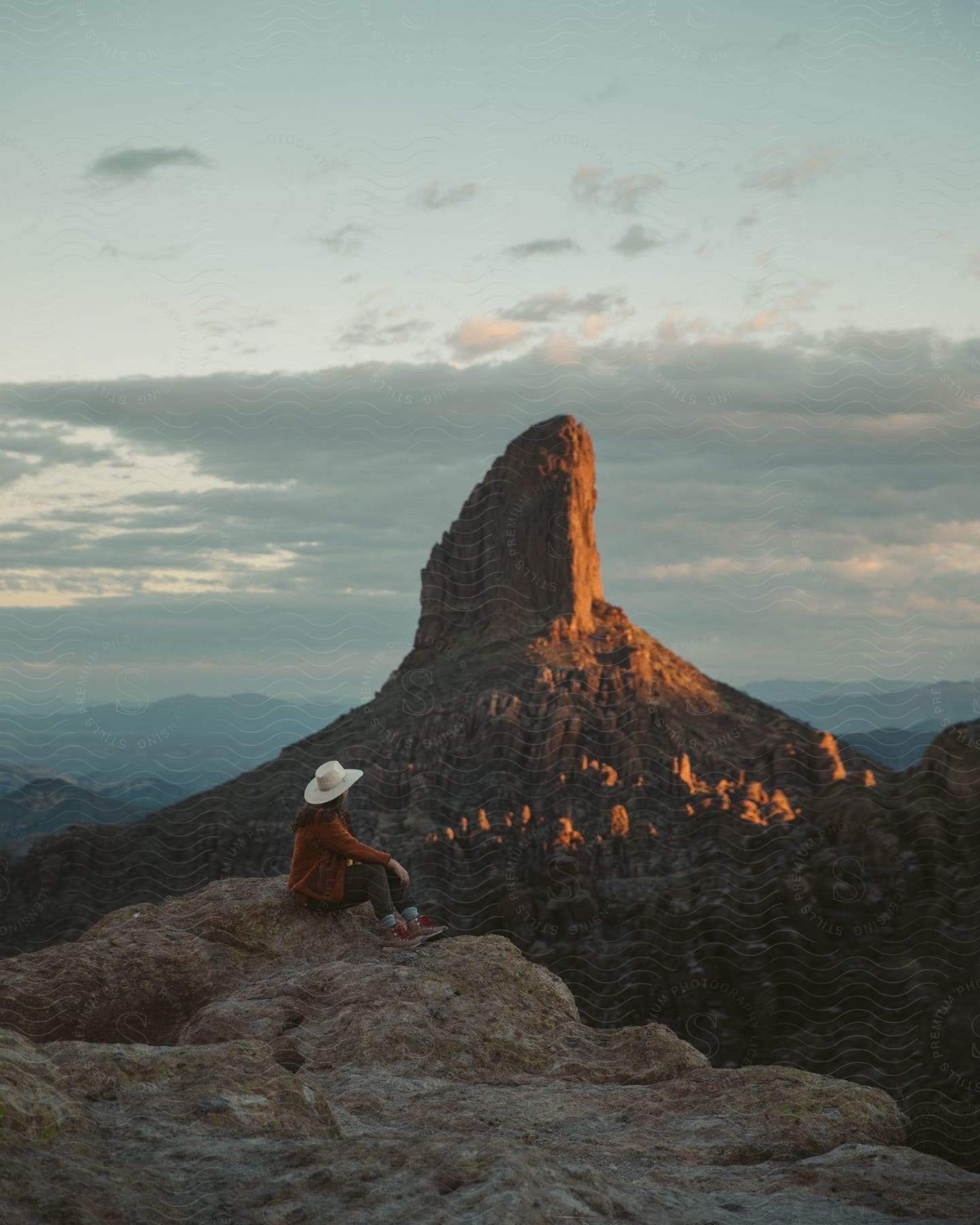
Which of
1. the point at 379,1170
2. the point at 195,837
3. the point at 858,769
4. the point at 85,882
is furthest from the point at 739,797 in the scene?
the point at 379,1170

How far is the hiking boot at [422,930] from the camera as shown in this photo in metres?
11.2

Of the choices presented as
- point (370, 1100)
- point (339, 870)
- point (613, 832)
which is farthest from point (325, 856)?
point (613, 832)

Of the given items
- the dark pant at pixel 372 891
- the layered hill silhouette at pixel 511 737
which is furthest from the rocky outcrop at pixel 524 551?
the dark pant at pixel 372 891

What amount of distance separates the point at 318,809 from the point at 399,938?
149cm

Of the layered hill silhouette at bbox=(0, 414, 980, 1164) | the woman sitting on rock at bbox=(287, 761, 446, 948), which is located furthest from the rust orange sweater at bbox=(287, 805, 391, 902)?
the layered hill silhouette at bbox=(0, 414, 980, 1164)

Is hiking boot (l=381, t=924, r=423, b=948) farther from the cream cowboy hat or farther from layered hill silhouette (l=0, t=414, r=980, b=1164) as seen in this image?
layered hill silhouette (l=0, t=414, r=980, b=1164)

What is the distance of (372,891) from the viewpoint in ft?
37.4

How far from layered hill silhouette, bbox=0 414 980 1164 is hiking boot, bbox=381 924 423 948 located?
22.3 metres

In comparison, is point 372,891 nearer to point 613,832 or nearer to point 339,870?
point 339,870

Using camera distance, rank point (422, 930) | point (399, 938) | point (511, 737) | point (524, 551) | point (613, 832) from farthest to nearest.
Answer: point (524, 551) → point (511, 737) → point (613, 832) → point (422, 930) → point (399, 938)

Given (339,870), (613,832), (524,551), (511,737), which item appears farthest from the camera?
(524,551)

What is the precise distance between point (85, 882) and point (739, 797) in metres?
55.7

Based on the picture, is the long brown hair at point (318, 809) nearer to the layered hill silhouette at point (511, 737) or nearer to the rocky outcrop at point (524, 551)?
the layered hill silhouette at point (511, 737)

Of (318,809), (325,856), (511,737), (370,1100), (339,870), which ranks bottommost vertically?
(511,737)
